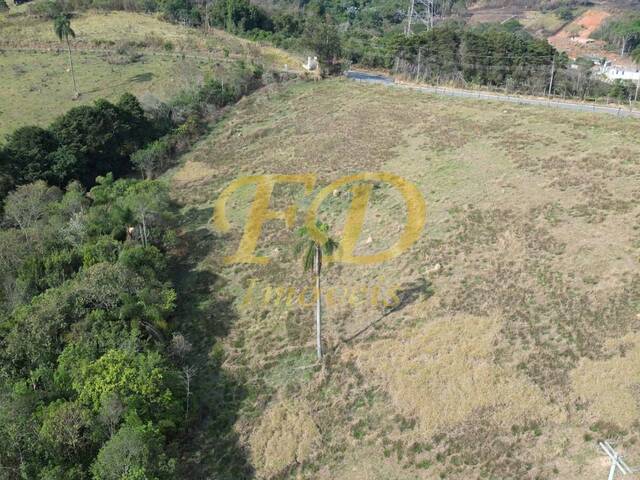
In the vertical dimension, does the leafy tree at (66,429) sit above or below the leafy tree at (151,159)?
below

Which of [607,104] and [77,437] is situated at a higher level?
[607,104]

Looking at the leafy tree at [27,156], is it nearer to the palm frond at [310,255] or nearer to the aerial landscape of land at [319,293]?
the aerial landscape of land at [319,293]

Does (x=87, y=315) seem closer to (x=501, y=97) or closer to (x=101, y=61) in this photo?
(x=501, y=97)

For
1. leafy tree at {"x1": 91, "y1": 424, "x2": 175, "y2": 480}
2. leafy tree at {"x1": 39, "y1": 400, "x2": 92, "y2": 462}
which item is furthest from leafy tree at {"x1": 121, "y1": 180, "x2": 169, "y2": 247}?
leafy tree at {"x1": 91, "y1": 424, "x2": 175, "y2": 480}

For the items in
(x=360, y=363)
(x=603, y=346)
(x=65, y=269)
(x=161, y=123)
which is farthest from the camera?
(x=161, y=123)

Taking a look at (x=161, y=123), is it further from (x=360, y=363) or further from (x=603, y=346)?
(x=603, y=346)

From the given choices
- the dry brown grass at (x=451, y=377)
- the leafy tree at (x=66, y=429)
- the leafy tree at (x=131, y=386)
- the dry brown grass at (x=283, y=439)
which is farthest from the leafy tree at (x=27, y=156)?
the dry brown grass at (x=451, y=377)

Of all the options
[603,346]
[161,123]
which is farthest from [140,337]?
[161,123]
